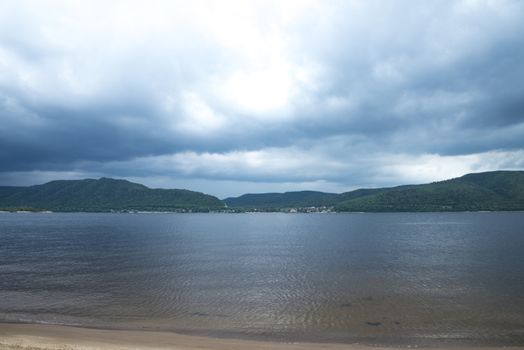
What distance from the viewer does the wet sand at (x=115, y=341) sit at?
2230 cm

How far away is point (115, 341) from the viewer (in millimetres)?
24203

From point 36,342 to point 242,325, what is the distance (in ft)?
46.8

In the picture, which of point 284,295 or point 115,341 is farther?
point 284,295

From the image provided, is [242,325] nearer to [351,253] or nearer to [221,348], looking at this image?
[221,348]

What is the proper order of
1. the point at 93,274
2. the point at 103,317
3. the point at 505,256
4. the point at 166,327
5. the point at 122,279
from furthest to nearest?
the point at 505,256
the point at 93,274
the point at 122,279
the point at 103,317
the point at 166,327

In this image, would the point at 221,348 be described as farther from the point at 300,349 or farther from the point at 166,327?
the point at 166,327

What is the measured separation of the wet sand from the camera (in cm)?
2230

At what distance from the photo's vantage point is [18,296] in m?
38.4

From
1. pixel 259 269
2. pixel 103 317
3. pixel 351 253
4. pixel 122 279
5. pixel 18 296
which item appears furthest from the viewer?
pixel 351 253

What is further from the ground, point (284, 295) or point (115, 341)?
point (115, 341)

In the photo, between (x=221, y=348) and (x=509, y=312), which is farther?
(x=509, y=312)

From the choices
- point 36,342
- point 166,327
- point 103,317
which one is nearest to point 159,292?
point 103,317

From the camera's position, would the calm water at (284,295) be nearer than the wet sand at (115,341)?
No

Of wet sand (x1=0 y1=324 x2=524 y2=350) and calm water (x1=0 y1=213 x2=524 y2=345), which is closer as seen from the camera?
wet sand (x1=0 y1=324 x2=524 y2=350)
